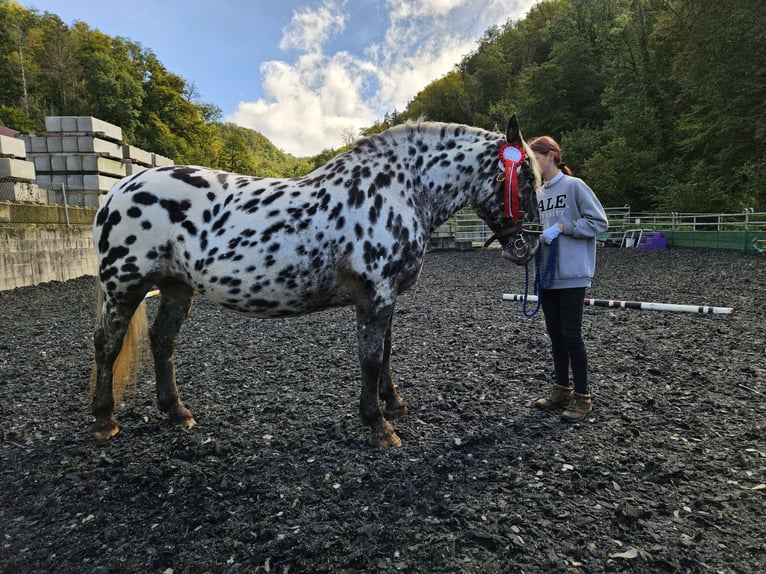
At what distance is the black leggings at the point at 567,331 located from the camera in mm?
3367

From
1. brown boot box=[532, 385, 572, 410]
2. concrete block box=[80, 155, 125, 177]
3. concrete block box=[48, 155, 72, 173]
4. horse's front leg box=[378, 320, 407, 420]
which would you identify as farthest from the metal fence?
concrete block box=[48, 155, 72, 173]

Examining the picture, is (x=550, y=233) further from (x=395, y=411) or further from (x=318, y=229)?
(x=395, y=411)

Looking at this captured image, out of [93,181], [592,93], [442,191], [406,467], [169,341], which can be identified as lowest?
[406,467]

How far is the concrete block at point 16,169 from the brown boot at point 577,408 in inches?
533

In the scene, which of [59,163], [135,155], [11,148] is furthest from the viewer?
[135,155]

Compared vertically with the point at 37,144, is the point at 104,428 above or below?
below

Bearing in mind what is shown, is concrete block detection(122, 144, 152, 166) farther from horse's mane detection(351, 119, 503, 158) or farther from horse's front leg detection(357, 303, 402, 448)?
horse's front leg detection(357, 303, 402, 448)

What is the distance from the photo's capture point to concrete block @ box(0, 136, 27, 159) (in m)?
10.6

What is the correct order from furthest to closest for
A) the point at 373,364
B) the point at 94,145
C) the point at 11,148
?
the point at 94,145 → the point at 11,148 → the point at 373,364

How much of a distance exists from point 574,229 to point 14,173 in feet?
43.6

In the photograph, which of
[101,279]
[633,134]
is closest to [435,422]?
[101,279]

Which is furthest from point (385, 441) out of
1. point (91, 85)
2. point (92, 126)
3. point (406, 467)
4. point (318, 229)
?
point (91, 85)

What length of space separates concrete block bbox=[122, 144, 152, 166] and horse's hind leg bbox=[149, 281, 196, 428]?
14794 mm

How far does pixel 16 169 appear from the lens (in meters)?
10.7
